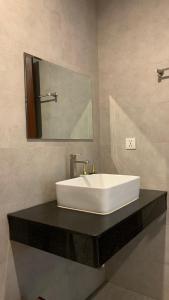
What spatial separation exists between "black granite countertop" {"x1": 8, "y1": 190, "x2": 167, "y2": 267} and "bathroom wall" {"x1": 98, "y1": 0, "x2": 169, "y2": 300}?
1.53ft

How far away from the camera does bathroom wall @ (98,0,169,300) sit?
1.71 metres

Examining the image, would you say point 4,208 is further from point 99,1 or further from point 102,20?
point 99,1

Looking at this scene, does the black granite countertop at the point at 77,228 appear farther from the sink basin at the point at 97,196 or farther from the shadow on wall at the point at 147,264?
the shadow on wall at the point at 147,264

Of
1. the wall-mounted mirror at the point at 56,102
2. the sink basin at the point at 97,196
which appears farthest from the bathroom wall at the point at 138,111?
the sink basin at the point at 97,196

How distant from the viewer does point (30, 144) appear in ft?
4.61

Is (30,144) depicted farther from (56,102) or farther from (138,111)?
(138,111)

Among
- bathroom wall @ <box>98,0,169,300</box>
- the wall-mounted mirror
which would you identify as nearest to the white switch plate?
bathroom wall @ <box>98,0,169,300</box>

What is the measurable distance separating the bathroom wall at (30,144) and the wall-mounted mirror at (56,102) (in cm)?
5

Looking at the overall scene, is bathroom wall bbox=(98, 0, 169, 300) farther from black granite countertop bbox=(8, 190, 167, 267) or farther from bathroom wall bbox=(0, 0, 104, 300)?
black granite countertop bbox=(8, 190, 167, 267)

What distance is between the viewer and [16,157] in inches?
51.8

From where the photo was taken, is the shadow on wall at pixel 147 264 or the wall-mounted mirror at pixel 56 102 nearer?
the wall-mounted mirror at pixel 56 102

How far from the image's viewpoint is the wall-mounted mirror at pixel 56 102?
56.2 inches

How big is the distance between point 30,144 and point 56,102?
38 centimetres

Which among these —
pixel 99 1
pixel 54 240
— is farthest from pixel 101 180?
pixel 99 1
